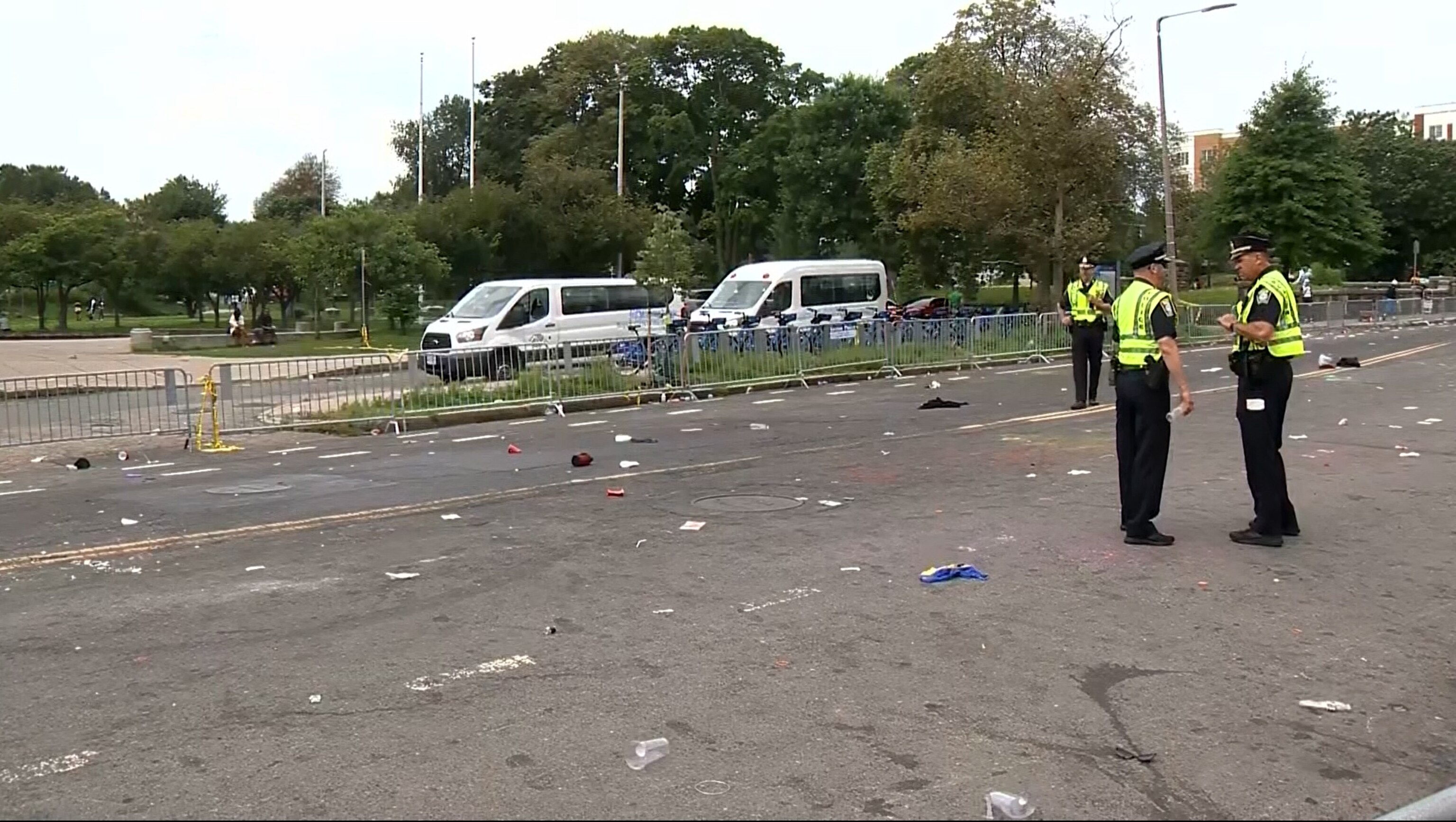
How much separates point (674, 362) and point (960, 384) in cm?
476

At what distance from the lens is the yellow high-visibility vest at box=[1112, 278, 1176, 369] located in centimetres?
756

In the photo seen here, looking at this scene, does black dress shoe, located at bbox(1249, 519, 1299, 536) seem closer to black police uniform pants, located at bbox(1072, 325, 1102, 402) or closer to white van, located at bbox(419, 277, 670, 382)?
black police uniform pants, located at bbox(1072, 325, 1102, 402)

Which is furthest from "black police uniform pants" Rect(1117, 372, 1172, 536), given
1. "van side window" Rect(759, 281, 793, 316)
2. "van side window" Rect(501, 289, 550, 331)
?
"van side window" Rect(759, 281, 793, 316)

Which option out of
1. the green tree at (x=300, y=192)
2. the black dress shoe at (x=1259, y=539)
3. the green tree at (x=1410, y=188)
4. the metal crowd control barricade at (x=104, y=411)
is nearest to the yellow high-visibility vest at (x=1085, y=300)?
the black dress shoe at (x=1259, y=539)

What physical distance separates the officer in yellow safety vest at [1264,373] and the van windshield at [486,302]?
56.4 feet

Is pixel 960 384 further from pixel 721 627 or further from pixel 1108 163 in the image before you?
pixel 721 627

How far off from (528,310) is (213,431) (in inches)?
377

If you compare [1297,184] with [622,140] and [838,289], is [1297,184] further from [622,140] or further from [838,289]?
[622,140]

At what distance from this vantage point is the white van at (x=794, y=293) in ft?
89.0

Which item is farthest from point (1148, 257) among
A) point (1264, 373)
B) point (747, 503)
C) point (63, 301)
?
point (63, 301)

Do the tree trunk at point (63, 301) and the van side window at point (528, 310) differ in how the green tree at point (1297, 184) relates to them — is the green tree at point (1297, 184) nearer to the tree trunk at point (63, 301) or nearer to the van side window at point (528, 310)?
the van side window at point (528, 310)

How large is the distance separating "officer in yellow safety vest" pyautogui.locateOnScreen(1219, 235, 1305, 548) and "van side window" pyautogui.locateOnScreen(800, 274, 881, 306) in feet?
67.1

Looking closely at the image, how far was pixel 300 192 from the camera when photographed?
91875 millimetres

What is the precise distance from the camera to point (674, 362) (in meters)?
19.4
